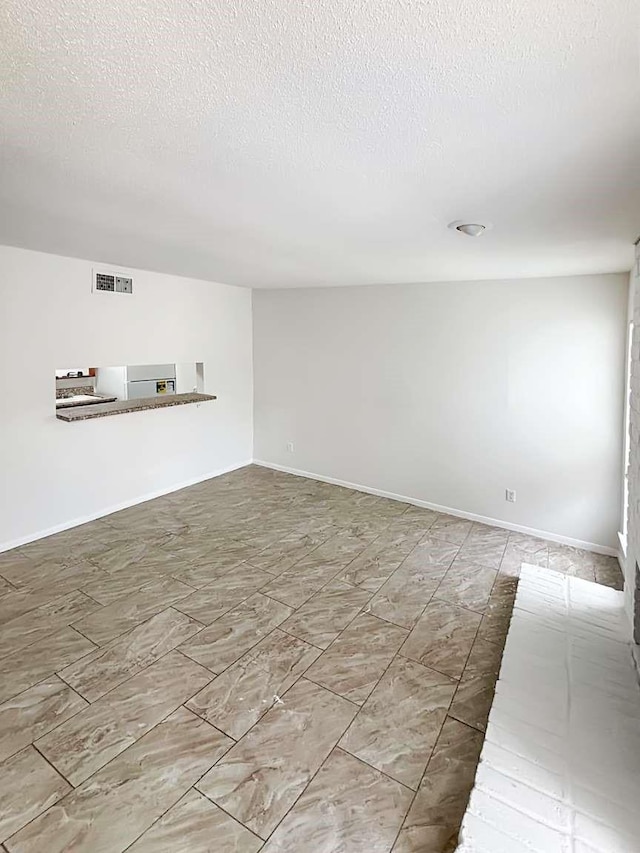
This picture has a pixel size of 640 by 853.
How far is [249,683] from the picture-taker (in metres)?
2.40

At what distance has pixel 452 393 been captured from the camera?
466 cm

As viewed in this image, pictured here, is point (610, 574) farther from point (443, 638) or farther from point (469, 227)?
point (469, 227)

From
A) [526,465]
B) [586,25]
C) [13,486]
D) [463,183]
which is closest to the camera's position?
[586,25]

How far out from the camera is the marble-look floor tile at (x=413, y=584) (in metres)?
3.06

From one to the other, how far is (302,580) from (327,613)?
1.50 ft

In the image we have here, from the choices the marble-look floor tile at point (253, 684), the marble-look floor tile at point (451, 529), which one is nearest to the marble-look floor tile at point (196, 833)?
the marble-look floor tile at point (253, 684)

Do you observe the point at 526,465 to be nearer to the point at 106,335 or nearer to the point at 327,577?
the point at 327,577

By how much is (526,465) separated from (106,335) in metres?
4.15

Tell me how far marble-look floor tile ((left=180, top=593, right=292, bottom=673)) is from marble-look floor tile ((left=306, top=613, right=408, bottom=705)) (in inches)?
17.1

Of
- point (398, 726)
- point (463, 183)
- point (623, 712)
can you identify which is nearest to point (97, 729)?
point (398, 726)

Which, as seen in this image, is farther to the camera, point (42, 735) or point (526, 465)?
point (526, 465)

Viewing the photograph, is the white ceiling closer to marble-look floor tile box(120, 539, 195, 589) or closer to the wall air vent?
the wall air vent

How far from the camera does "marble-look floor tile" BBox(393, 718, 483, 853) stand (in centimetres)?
165

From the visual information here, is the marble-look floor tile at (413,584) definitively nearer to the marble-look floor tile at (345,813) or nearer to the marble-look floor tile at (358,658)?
the marble-look floor tile at (358,658)
